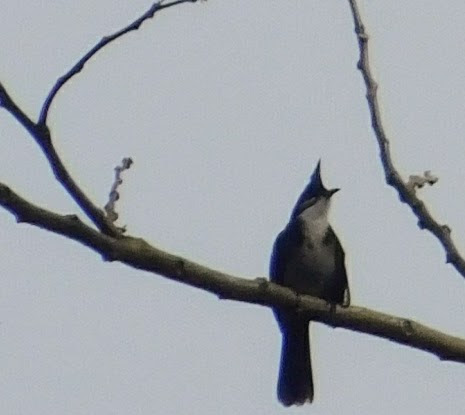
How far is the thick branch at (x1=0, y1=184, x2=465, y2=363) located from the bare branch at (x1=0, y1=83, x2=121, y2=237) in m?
0.06

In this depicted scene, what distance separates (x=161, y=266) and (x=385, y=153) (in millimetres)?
665

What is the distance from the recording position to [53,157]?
268 cm

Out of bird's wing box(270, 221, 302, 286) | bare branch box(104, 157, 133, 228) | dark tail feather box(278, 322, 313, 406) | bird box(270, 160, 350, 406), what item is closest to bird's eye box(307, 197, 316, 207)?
bird box(270, 160, 350, 406)

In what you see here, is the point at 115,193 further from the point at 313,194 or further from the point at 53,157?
the point at 313,194

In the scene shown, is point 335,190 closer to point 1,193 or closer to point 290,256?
point 290,256

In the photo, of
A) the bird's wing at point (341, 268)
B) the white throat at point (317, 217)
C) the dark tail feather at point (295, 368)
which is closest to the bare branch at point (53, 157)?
the bird's wing at point (341, 268)

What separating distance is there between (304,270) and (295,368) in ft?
1.73

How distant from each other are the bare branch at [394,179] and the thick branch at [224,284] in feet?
0.75

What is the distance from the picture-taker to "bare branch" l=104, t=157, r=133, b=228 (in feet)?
9.62

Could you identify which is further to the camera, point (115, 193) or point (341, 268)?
point (341, 268)

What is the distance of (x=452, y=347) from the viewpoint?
3.13 m

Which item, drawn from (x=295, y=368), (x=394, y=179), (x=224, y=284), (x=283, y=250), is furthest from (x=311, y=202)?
(x=224, y=284)

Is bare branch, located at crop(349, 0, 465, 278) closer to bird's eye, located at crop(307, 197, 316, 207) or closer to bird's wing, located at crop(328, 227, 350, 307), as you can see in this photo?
bird's wing, located at crop(328, 227, 350, 307)

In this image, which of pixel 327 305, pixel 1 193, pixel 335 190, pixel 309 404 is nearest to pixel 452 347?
pixel 327 305
